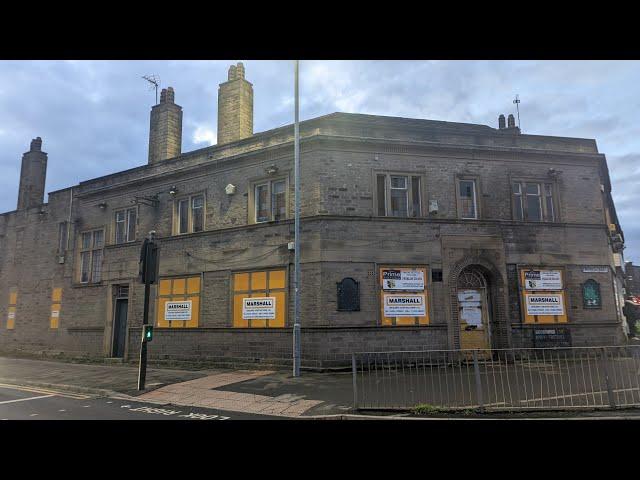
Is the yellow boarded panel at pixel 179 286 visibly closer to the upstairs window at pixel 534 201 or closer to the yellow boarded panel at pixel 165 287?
the yellow boarded panel at pixel 165 287

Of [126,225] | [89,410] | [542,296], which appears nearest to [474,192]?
[542,296]

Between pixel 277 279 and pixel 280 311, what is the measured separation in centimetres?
108

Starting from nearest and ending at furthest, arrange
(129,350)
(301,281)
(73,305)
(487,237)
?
(301,281) < (487,237) < (129,350) < (73,305)

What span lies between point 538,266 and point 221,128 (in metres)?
13.5

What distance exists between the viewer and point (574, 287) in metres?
16.4

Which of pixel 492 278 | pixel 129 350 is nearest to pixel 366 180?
pixel 492 278

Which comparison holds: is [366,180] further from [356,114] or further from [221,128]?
[221,128]

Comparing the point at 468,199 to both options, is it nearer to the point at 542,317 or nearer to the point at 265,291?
the point at 542,317

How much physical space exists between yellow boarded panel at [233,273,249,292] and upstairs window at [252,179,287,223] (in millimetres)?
2016

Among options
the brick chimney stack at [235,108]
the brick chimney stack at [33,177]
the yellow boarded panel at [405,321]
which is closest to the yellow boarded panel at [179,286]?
the brick chimney stack at [235,108]

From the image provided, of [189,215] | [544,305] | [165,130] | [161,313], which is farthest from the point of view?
[165,130]

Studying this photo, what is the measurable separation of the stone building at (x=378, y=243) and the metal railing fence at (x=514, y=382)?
495 cm

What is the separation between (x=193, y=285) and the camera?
1745cm

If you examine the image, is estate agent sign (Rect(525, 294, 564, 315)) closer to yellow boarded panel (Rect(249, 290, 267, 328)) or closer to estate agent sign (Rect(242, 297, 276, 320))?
estate agent sign (Rect(242, 297, 276, 320))
